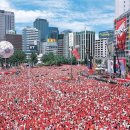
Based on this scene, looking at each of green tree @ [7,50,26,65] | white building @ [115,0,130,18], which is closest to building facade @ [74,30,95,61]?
white building @ [115,0,130,18]

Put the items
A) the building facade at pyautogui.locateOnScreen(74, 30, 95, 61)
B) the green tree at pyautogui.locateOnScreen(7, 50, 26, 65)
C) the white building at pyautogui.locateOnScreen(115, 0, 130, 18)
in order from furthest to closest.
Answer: the building facade at pyautogui.locateOnScreen(74, 30, 95, 61) < the white building at pyautogui.locateOnScreen(115, 0, 130, 18) < the green tree at pyautogui.locateOnScreen(7, 50, 26, 65)

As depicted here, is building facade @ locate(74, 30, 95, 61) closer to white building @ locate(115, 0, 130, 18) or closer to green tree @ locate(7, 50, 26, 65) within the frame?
white building @ locate(115, 0, 130, 18)

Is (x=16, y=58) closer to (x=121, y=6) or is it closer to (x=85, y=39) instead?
(x=121, y=6)

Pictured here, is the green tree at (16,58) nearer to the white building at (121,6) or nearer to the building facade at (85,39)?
the white building at (121,6)

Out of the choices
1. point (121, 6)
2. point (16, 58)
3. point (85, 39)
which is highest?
point (121, 6)

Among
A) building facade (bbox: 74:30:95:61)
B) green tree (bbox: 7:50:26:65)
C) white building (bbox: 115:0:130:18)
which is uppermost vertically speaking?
white building (bbox: 115:0:130:18)

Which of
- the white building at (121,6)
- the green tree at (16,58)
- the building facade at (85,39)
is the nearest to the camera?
the green tree at (16,58)

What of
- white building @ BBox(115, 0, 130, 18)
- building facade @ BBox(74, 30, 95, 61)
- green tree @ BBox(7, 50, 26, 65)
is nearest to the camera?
green tree @ BBox(7, 50, 26, 65)

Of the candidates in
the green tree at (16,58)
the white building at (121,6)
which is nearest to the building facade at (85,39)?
the white building at (121,6)

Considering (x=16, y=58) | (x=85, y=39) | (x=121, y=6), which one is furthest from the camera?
(x=85, y=39)

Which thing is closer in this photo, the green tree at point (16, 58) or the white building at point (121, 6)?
the green tree at point (16, 58)

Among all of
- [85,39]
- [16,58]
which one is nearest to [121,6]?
[16,58]

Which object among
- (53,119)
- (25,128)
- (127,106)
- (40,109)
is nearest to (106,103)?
(127,106)
